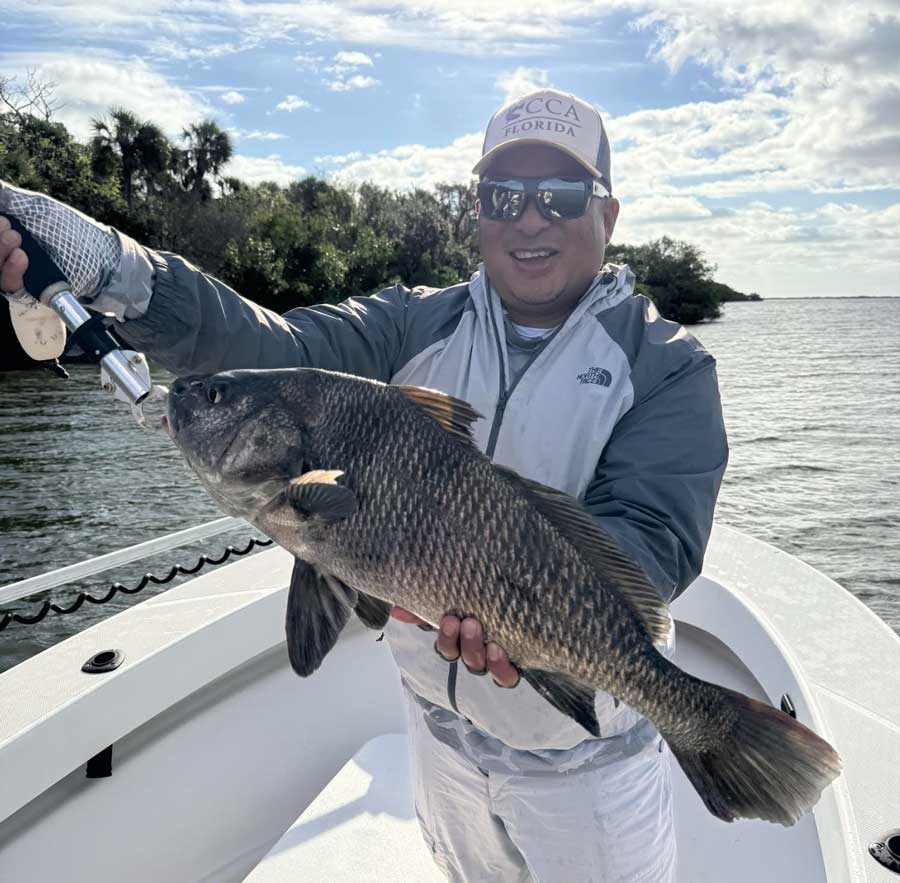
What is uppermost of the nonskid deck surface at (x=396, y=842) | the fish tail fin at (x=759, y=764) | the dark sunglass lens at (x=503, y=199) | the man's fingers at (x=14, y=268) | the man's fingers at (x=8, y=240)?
the dark sunglass lens at (x=503, y=199)

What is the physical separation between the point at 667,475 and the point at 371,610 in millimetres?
951

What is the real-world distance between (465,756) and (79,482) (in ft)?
46.1

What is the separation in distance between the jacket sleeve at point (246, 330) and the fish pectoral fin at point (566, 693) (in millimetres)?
1335

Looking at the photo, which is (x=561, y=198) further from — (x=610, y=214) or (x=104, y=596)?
(x=104, y=596)

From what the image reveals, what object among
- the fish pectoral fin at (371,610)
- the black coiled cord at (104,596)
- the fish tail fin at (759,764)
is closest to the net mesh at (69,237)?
the fish pectoral fin at (371,610)

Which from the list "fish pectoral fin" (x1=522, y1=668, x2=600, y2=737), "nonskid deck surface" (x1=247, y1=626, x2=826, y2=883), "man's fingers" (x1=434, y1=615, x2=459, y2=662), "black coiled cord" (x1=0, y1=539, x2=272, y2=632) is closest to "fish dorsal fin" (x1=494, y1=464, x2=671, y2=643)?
"fish pectoral fin" (x1=522, y1=668, x2=600, y2=737)

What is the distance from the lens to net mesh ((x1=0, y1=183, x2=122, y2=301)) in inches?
87.7

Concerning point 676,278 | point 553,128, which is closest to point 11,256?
point 553,128

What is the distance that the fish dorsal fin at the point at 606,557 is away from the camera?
207 centimetres

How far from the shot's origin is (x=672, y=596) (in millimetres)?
2488

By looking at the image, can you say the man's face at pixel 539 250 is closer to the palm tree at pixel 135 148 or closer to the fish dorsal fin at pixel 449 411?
the fish dorsal fin at pixel 449 411

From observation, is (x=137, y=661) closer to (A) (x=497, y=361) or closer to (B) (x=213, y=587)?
(B) (x=213, y=587)

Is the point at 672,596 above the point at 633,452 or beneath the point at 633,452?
beneath

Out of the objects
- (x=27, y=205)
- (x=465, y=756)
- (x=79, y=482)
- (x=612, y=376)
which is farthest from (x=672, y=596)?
(x=79, y=482)
